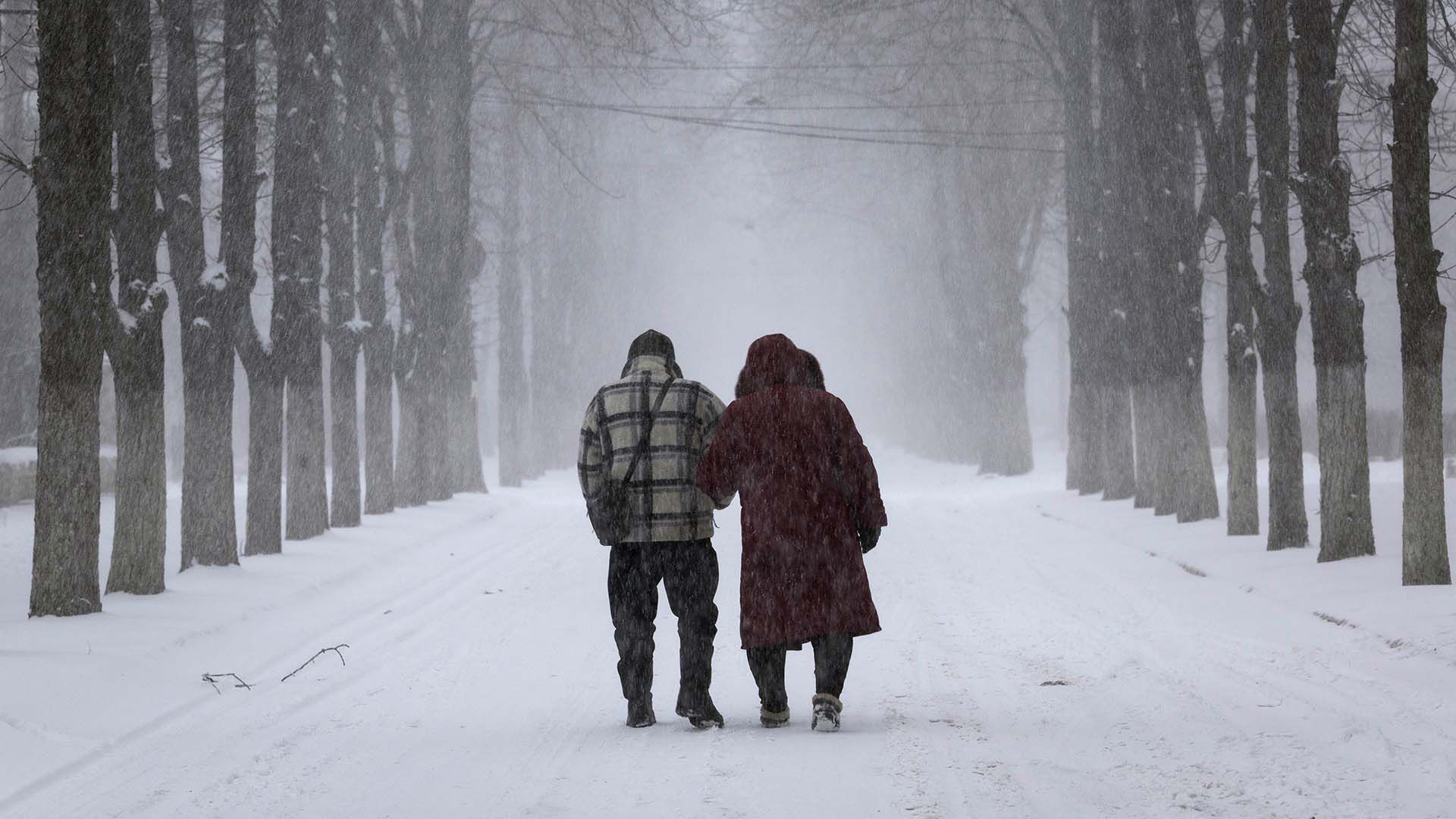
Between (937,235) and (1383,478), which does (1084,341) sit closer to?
(1383,478)

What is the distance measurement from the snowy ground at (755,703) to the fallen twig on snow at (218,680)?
0.06 metres

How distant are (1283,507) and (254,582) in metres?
9.74

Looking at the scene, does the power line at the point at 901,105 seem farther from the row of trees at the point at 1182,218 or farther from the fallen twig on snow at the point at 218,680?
the fallen twig on snow at the point at 218,680

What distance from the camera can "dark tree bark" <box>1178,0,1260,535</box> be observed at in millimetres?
15438

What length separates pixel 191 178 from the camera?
43.8 feet

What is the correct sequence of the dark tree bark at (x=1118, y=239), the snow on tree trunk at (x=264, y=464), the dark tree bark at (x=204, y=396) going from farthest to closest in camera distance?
the dark tree bark at (x=1118, y=239) < the snow on tree trunk at (x=264, y=464) < the dark tree bark at (x=204, y=396)

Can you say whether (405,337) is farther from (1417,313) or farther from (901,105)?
(1417,313)

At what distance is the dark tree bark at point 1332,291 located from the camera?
Answer: 40.1ft

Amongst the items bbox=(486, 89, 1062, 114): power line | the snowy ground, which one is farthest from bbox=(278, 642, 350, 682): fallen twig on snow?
bbox=(486, 89, 1062, 114): power line

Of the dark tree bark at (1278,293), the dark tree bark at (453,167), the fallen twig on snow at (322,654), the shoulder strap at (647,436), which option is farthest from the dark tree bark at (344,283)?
the shoulder strap at (647,436)

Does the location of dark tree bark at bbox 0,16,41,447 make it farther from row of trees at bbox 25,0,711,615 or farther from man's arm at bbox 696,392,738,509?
man's arm at bbox 696,392,738,509

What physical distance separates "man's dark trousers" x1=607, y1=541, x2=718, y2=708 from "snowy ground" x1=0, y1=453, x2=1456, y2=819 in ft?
0.96

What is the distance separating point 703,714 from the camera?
711 centimetres

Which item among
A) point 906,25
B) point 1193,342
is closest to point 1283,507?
point 1193,342
